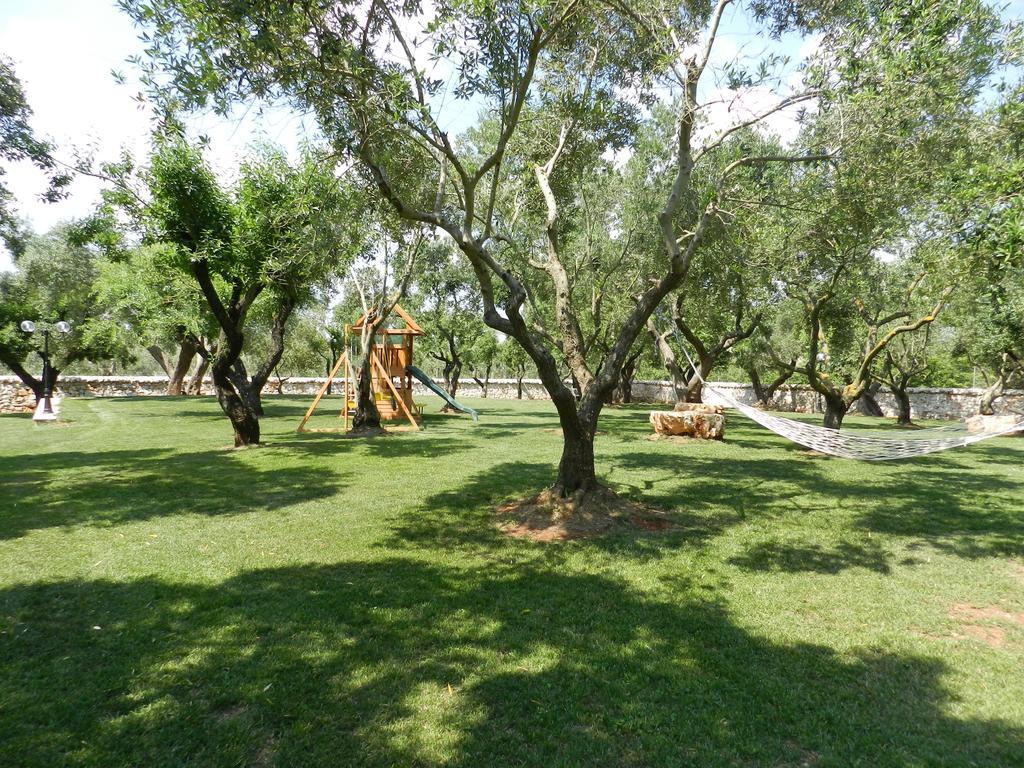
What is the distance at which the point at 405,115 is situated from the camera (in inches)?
235

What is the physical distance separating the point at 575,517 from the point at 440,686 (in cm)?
384

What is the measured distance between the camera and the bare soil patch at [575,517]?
6773 millimetres

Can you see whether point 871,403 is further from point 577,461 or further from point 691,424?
point 577,461

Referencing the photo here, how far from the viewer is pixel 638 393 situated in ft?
136

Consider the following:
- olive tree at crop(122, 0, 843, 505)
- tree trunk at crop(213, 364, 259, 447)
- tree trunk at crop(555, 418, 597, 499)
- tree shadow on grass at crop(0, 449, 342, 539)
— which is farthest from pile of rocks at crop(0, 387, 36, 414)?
tree trunk at crop(555, 418, 597, 499)

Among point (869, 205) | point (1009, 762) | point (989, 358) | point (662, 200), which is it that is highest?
point (662, 200)

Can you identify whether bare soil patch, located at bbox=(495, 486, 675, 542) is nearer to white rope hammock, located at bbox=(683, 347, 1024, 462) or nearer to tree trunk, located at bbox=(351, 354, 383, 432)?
white rope hammock, located at bbox=(683, 347, 1024, 462)

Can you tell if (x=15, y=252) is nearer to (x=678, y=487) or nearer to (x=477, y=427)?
(x=477, y=427)

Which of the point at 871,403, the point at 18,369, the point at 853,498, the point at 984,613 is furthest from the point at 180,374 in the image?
the point at 871,403

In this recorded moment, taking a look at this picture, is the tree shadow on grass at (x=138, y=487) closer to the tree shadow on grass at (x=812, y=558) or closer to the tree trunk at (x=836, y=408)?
the tree shadow on grass at (x=812, y=558)

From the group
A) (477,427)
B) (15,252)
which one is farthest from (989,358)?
(15,252)

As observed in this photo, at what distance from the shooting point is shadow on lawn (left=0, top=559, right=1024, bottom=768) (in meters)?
2.87

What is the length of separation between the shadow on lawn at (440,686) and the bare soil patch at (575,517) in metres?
1.86

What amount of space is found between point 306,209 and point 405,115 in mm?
2550
